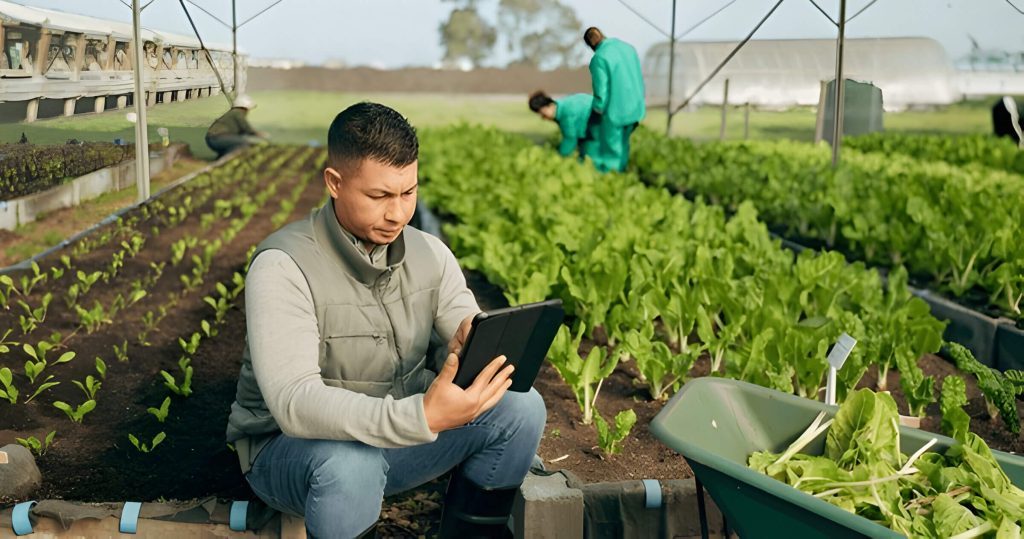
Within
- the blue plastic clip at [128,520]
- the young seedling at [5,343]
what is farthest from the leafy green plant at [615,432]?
the young seedling at [5,343]

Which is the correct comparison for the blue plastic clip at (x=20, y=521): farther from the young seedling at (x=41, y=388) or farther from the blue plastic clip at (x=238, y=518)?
the young seedling at (x=41, y=388)

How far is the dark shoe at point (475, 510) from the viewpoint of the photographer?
255cm

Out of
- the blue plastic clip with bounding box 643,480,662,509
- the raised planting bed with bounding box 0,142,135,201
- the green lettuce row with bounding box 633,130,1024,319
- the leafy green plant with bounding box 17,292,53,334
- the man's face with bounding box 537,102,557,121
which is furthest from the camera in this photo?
the man's face with bounding box 537,102,557,121

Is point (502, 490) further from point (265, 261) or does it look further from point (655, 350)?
point (655, 350)

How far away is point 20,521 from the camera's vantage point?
2.57m

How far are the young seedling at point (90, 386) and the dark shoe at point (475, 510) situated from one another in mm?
1488

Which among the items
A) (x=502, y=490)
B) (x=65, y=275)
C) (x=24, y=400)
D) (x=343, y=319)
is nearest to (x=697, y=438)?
(x=502, y=490)

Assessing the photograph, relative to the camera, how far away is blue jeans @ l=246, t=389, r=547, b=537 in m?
2.22

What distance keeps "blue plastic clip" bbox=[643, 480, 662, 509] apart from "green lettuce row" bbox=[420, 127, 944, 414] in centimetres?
67

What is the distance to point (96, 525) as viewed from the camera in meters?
2.60

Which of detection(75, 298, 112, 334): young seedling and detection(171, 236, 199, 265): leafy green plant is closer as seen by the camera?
detection(75, 298, 112, 334): young seedling

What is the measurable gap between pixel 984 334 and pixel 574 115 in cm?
524

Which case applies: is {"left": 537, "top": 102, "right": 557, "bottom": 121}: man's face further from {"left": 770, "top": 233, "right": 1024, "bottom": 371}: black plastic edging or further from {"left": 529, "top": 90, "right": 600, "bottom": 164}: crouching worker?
{"left": 770, "top": 233, "right": 1024, "bottom": 371}: black plastic edging

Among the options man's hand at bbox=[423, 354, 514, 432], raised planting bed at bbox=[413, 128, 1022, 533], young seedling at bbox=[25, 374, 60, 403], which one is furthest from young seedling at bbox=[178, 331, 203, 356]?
man's hand at bbox=[423, 354, 514, 432]
